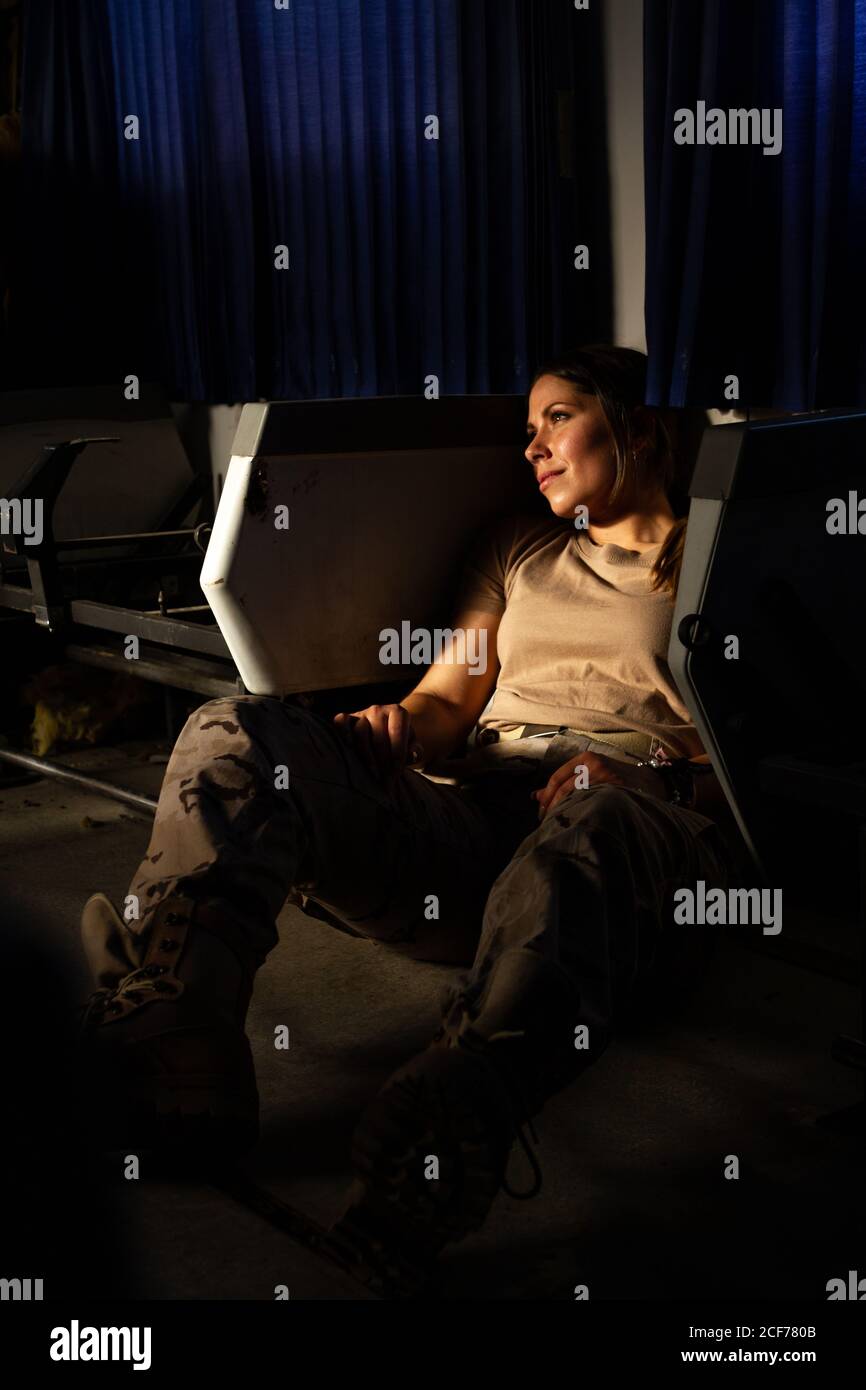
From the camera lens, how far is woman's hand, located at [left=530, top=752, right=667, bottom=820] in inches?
65.5

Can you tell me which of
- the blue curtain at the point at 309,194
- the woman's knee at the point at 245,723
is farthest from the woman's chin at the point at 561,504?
the blue curtain at the point at 309,194

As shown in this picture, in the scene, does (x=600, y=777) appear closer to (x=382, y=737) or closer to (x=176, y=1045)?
(x=382, y=737)

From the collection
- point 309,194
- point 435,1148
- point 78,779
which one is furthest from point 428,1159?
point 309,194

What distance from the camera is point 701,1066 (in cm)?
165

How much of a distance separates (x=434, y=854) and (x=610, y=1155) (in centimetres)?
42

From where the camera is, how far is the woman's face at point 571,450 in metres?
1.94

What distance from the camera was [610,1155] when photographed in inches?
57.3

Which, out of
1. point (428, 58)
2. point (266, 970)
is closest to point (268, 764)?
point (266, 970)

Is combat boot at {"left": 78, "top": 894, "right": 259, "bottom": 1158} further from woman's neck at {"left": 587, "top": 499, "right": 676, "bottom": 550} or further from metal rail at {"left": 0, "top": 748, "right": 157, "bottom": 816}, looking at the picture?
metal rail at {"left": 0, "top": 748, "right": 157, "bottom": 816}

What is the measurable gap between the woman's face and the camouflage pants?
0.33m

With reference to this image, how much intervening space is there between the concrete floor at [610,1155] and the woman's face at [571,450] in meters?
0.65

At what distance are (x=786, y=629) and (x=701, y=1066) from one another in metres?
0.50

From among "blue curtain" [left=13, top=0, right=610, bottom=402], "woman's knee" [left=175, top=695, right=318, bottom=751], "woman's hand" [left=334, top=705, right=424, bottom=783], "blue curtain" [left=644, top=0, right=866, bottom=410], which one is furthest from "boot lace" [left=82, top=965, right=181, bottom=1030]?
"blue curtain" [left=13, top=0, right=610, bottom=402]
